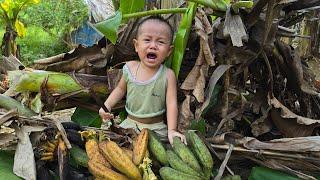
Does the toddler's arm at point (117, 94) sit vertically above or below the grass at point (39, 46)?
above

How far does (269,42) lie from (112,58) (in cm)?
64

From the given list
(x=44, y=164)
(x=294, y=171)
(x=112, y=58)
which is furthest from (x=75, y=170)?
(x=294, y=171)

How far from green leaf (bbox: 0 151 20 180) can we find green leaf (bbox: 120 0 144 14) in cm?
69

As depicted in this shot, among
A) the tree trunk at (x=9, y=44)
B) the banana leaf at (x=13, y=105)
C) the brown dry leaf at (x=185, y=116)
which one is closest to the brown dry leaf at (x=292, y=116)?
the brown dry leaf at (x=185, y=116)

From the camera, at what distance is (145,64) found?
1770 mm

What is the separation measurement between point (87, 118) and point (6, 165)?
44cm

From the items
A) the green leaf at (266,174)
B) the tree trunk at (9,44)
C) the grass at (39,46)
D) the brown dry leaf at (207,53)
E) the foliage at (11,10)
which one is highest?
the brown dry leaf at (207,53)

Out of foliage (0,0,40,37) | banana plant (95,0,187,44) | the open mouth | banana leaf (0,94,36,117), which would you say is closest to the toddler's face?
the open mouth

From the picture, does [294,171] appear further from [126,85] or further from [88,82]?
[88,82]

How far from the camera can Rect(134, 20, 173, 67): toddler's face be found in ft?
5.64

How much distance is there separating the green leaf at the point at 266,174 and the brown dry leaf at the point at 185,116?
0.97 feet

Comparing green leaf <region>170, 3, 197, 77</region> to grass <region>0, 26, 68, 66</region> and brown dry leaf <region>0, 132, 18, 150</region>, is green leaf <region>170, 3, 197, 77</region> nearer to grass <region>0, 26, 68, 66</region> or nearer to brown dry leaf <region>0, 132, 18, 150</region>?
brown dry leaf <region>0, 132, 18, 150</region>

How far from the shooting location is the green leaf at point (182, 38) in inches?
68.1

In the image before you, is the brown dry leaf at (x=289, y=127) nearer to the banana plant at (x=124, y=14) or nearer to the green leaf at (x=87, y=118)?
the banana plant at (x=124, y=14)
